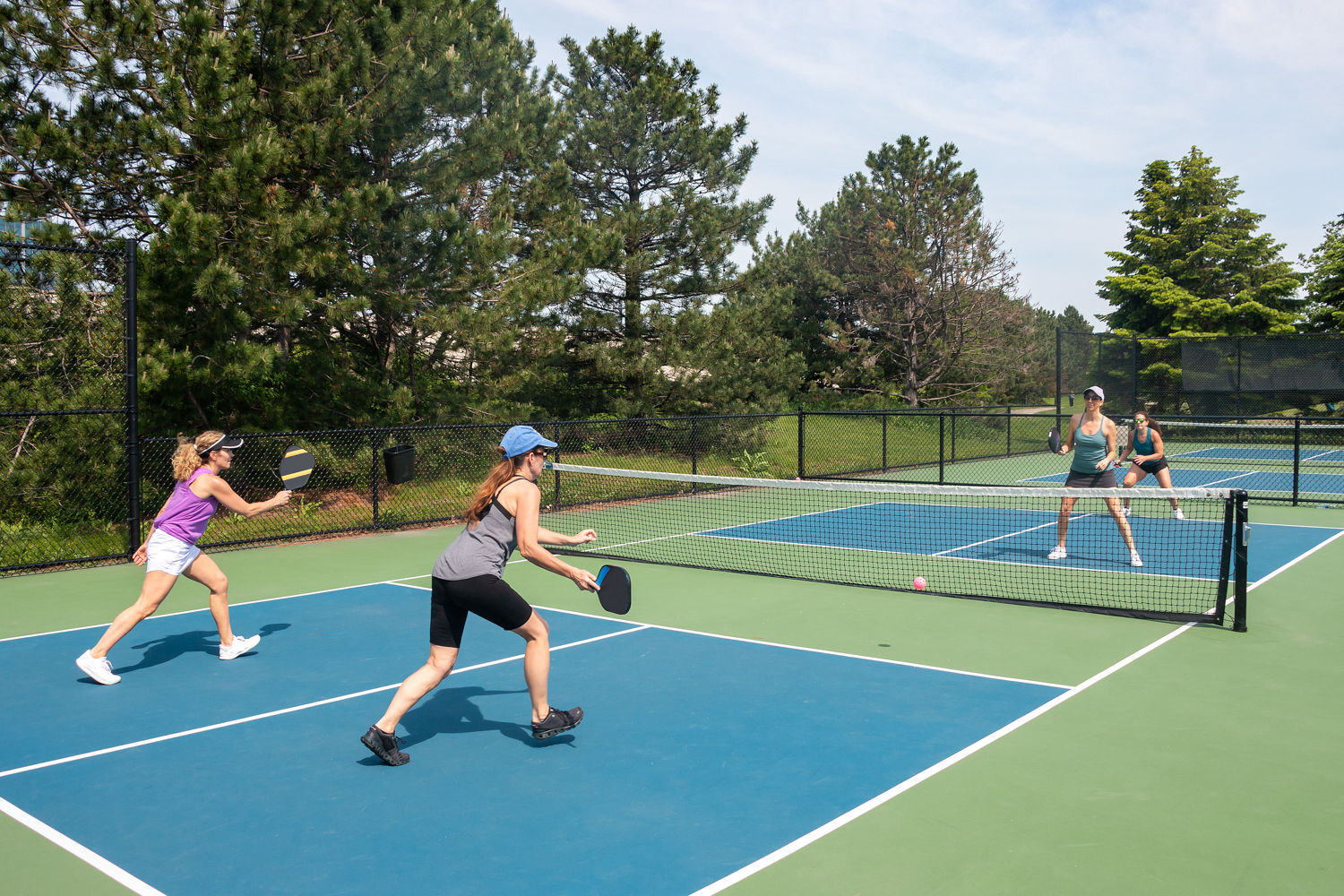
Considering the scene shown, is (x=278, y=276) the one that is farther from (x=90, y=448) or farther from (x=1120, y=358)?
(x=1120, y=358)

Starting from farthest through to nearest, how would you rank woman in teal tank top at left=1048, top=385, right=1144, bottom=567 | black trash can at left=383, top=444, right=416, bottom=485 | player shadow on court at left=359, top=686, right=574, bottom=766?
black trash can at left=383, top=444, right=416, bottom=485, woman in teal tank top at left=1048, top=385, right=1144, bottom=567, player shadow on court at left=359, top=686, right=574, bottom=766

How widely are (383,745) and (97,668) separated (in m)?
3.01

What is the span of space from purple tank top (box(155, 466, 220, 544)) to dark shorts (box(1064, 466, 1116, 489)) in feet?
28.7

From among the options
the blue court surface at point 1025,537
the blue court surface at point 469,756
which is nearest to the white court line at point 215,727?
the blue court surface at point 469,756

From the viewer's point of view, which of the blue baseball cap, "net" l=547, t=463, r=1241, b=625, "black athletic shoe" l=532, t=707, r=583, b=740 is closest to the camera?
the blue baseball cap

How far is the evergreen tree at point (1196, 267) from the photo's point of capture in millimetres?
39688

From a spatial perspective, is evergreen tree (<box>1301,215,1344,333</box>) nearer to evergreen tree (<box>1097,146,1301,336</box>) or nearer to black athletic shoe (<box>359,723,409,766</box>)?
evergreen tree (<box>1097,146,1301,336</box>)

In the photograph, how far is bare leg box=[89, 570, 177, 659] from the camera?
685 centimetres

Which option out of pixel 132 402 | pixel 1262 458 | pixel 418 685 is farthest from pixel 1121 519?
pixel 1262 458

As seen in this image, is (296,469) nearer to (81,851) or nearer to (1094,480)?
(81,851)

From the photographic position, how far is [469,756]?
5.41 m

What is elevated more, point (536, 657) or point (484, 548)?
point (484, 548)

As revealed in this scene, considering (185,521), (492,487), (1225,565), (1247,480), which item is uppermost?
(492,487)

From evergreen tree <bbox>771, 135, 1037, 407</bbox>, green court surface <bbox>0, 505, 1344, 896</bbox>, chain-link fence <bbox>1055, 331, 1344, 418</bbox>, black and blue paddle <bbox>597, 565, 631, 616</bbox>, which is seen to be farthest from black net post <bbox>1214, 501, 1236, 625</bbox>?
evergreen tree <bbox>771, 135, 1037, 407</bbox>
